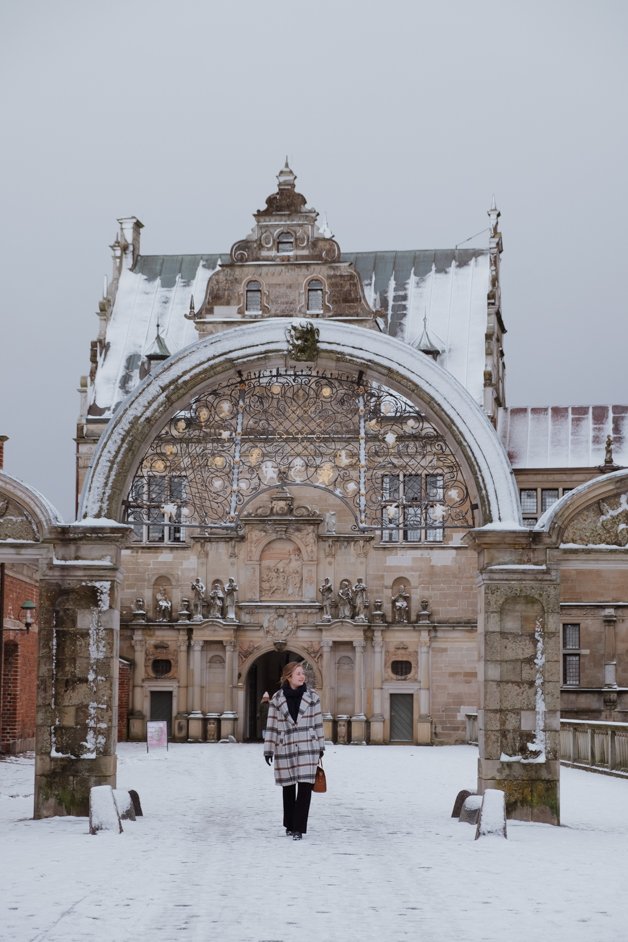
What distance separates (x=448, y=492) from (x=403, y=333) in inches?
1003

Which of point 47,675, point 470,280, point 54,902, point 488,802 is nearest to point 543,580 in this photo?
point 488,802

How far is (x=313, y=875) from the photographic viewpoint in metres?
10.5

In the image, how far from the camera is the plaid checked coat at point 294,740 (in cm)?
1234

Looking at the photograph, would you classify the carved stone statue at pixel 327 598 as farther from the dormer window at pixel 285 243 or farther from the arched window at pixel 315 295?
the dormer window at pixel 285 243

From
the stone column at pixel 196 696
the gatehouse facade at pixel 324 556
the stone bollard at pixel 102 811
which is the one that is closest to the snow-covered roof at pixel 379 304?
the gatehouse facade at pixel 324 556

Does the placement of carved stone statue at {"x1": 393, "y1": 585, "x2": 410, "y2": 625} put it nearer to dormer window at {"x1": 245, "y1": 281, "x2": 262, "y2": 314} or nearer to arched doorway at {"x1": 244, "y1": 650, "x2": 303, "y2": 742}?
arched doorway at {"x1": 244, "y1": 650, "x2": 303, "y2": 742}

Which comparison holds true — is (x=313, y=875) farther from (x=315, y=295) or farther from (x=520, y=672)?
(x=315, y=295)

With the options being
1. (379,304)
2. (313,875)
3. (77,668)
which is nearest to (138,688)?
(379,304)

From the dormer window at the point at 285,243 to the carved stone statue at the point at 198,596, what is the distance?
26.4ft

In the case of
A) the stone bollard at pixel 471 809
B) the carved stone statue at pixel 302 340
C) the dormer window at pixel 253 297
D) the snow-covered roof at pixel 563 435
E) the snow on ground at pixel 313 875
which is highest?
the dormer window at pixel 253 297

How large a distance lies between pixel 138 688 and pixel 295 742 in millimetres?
26830

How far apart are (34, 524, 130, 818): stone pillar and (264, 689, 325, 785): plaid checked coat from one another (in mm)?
2563

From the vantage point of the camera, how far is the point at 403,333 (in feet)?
135

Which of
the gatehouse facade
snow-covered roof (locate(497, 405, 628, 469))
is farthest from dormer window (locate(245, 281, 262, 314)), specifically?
snow-covered roof (locate(497, 405, 628, 469))
